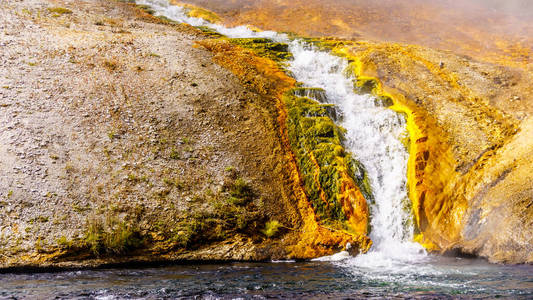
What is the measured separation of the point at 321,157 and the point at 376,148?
101 inches

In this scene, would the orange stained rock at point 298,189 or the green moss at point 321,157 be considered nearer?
the orange stained rock at point 298,189

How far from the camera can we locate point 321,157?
15.2 meters

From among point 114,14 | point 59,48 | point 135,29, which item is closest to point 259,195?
point 59,48

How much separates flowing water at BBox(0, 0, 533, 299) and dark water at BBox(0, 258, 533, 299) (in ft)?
0.07

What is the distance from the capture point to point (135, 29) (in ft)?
79.8

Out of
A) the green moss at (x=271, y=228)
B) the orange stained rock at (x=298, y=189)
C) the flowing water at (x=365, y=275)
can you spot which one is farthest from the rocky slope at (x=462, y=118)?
the green moss at (x=271, y=228)

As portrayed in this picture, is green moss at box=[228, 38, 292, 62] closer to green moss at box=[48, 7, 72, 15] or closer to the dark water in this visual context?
green moss at box=[48, 7, 72, 15]

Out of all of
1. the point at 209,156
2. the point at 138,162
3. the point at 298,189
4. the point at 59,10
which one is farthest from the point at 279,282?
the point at 59,10

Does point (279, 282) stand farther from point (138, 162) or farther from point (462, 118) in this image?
point (462, 118)

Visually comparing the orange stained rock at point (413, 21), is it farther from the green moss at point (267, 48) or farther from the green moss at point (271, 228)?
the green moss at point (271, 228)

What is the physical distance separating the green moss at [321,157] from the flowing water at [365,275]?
2.47 feet

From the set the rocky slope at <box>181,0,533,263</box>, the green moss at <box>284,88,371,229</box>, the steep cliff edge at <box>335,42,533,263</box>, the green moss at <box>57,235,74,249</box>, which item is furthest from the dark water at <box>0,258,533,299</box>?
the green moss at <box>284,88,371,229</box>

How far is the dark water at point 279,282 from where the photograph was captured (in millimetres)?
8000

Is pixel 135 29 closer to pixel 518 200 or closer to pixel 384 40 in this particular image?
pixel 384 40
